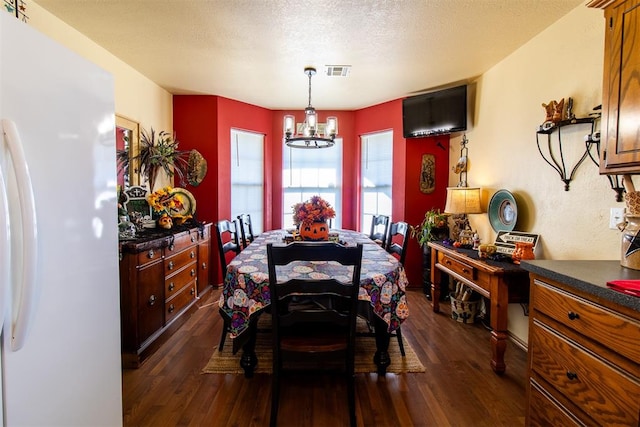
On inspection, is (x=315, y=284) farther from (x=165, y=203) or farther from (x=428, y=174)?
(x=428, y=174)

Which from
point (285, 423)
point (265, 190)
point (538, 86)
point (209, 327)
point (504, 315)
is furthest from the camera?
point (265, 190)

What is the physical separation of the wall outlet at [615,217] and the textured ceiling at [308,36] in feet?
4.59

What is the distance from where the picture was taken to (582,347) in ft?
3.80

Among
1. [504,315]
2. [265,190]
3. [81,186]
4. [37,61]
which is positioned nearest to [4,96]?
[37,61]

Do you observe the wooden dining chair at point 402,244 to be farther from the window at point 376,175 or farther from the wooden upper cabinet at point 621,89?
the window at point 376,175

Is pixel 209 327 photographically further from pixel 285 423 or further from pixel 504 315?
pixel 504 315

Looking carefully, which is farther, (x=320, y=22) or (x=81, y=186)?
(x=320, y=22)

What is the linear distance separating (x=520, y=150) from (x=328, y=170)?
2.69 meters

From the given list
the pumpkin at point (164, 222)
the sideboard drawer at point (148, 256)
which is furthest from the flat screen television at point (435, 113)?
the sideboard drawer at point (148, 256)

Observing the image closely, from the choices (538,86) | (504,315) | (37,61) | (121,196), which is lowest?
(504,315)

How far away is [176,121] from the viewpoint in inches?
155

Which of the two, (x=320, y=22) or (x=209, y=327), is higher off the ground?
(x=320, y=22)

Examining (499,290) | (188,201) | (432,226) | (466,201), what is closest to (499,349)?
(499,290)

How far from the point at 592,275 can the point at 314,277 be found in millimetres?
1297
